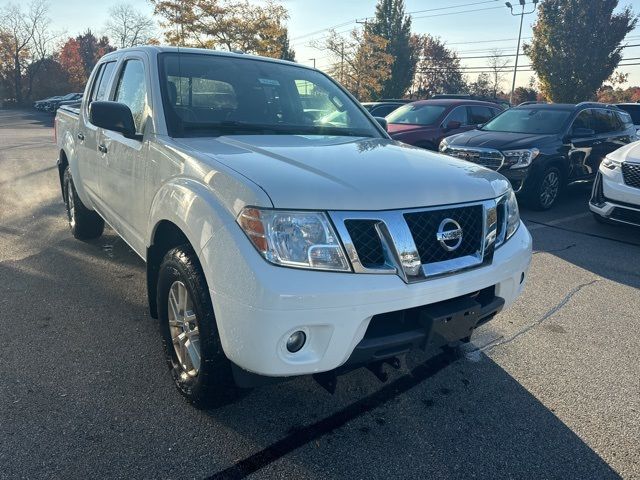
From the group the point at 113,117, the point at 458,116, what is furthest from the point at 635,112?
the point at 113,117

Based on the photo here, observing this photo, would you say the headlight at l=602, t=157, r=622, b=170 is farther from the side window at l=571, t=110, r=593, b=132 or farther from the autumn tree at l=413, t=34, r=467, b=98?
the autumn tree at l=413, t=34, r=467, b=98

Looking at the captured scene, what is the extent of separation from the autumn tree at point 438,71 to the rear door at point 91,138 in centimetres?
6103

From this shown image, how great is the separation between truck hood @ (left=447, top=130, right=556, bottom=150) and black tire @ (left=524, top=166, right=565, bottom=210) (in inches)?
18.7

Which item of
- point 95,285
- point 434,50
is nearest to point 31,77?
point 434,50

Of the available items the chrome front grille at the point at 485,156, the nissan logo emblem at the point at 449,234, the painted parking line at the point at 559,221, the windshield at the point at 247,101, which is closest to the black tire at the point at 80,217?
the windshield at the point at 247,101

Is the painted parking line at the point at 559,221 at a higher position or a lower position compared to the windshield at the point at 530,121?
lower

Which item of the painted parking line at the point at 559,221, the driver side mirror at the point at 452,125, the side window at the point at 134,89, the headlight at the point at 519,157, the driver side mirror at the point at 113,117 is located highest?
the side window at the point at 134,89

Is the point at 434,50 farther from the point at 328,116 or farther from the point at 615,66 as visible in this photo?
the point at 328,116

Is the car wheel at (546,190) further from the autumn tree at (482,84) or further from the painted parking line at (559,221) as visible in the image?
the autumn tree at (482,84)

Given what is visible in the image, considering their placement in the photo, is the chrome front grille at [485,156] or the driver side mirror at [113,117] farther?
the chrome front grille at [485,156]

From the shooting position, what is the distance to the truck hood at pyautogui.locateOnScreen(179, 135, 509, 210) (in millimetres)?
2076

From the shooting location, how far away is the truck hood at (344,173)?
6.81 feet

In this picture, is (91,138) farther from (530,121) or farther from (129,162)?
(530,121)

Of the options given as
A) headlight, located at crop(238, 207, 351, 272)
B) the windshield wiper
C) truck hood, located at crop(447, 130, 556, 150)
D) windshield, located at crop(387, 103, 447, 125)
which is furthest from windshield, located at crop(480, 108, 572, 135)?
headlight, located at crop(238, 207, 351, 272)
